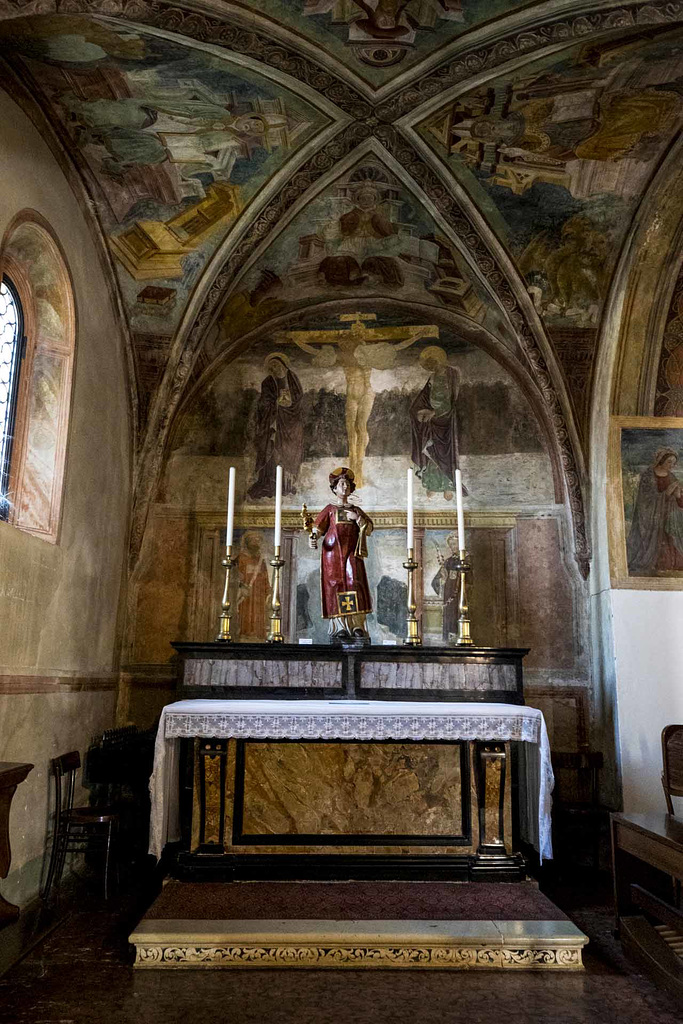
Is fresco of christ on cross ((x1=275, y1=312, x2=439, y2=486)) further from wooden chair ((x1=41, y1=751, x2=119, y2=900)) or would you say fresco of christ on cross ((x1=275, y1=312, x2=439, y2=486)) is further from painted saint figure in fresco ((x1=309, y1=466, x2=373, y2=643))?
wooden chair ((x1=41, y1=751, x2=119, y2=900))

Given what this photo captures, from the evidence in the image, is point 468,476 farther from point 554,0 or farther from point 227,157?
point 554,0

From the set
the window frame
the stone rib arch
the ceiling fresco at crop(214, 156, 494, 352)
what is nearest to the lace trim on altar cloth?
the window frame

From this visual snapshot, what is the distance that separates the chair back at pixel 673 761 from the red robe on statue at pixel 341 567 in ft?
10.9

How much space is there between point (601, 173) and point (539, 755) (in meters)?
6.10

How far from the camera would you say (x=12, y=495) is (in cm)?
764

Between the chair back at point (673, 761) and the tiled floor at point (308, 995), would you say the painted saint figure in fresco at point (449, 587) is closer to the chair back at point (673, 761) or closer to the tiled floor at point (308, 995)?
the chair back at point (673, 761)

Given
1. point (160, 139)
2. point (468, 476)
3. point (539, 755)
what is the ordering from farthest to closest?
point (468, 476) → point (160, 139) → point (539, 755)

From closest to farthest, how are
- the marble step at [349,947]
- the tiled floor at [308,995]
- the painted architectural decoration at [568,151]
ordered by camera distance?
the tiled floor at [308,995]
the marble step at [349,947]
the painted architectural decoration at [568,151]

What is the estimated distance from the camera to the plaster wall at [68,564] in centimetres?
693

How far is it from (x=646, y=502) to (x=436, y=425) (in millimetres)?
2931

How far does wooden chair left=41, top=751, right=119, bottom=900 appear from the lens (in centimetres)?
734

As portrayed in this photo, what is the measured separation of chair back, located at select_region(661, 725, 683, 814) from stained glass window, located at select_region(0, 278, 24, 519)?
6.37m

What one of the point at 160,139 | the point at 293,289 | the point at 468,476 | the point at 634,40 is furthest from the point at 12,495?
the point at 634,40

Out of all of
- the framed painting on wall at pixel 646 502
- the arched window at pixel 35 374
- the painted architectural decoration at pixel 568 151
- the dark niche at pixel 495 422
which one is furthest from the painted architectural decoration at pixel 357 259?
the arched window at pixel 35 374
